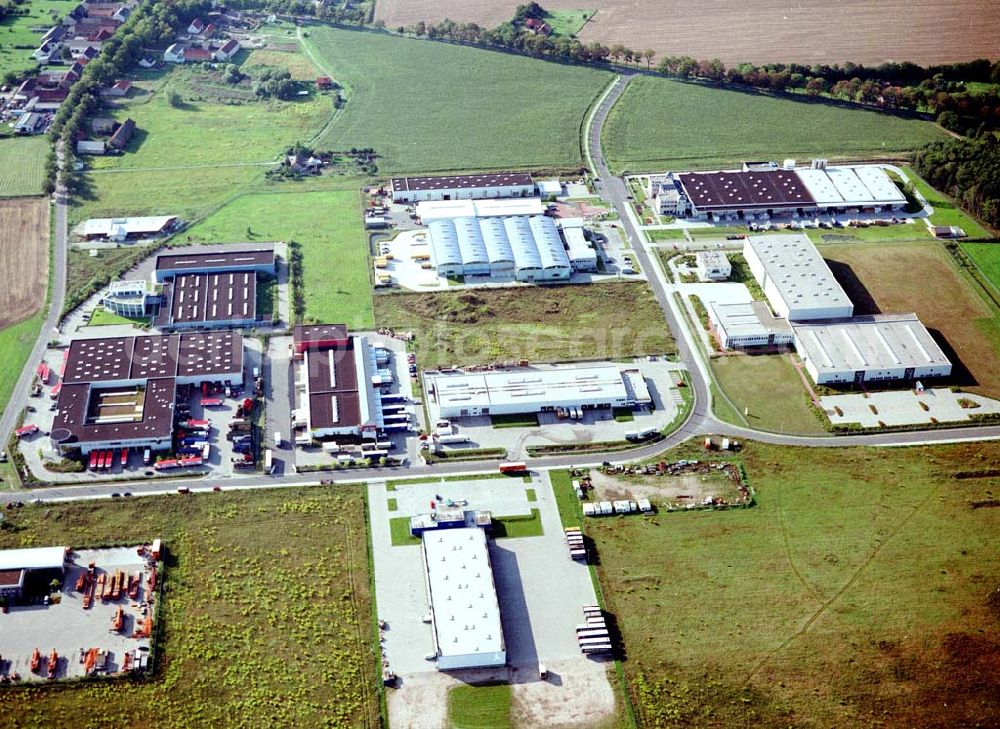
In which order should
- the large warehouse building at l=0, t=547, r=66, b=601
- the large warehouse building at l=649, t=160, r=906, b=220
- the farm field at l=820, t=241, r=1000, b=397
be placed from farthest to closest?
the large warehouse building at l=649, t=160, r=906, b=220
the farm field at l=820, t=241, r=1000, b=397
the large warehouse building at l=0, t=547, r=66, b=601

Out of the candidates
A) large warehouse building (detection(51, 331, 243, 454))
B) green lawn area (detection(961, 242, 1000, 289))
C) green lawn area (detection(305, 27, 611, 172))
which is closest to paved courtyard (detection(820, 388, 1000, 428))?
green lawn area (detection(961, 242, 1000, 289))

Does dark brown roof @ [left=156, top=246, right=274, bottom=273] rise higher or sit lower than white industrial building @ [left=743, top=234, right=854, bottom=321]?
higher

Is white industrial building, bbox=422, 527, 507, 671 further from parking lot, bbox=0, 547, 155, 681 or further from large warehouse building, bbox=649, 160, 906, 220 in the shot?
large warehouse building, bbox=649, 160, 906, 220

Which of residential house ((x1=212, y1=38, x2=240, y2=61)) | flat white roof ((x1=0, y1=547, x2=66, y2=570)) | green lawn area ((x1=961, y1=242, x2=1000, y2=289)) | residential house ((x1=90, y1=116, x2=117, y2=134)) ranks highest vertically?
residential house ((x1=212, y1=38, x2=240, y2=61))

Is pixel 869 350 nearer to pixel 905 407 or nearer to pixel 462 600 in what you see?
pixel 905 407

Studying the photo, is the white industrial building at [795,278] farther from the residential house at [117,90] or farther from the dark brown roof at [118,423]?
the residential house at [117,90]

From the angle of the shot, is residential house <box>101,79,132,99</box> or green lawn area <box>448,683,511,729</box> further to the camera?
residential house <box>101,79,132,99</box>

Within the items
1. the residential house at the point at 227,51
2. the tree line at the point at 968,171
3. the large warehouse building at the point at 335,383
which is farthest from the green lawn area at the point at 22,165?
the tree line at the point at 968,171

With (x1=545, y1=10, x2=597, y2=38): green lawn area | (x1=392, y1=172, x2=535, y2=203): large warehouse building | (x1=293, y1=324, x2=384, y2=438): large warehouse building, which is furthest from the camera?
(x1=545, y1=10, x2=597, y2=38): green lawn area
